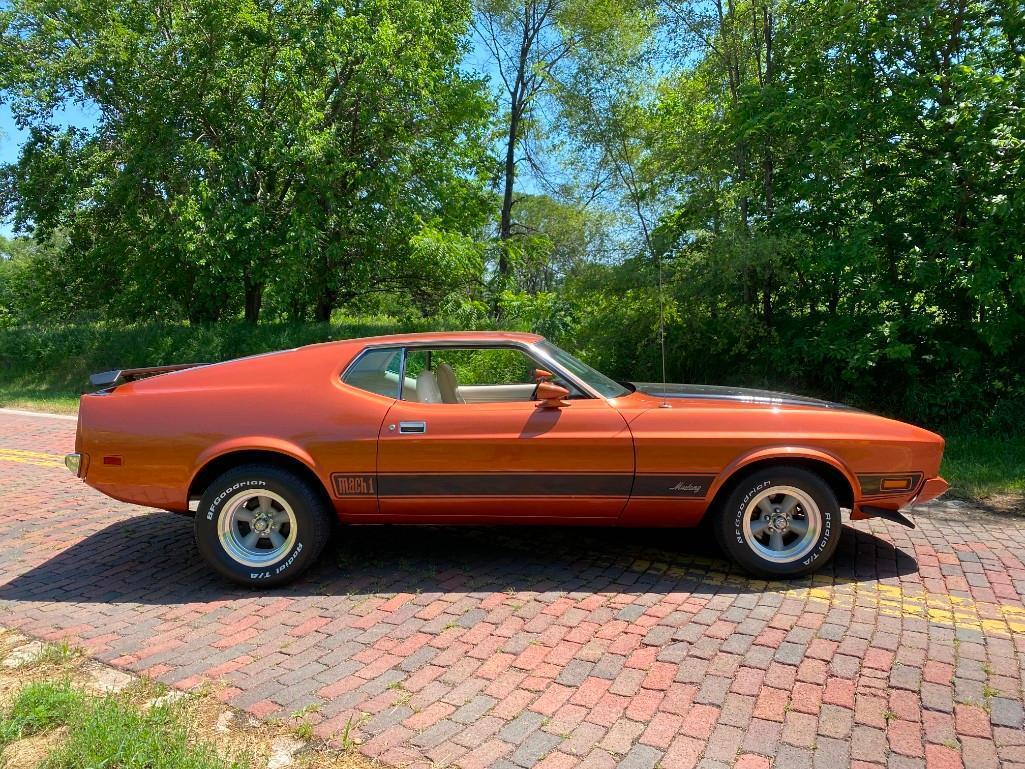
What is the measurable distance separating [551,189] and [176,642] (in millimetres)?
21576

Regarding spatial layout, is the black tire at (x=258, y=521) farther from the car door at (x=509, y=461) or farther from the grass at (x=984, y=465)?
the grass at (x=984, y=465)

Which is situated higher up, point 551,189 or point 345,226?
point 551,189

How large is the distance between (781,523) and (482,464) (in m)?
1.82

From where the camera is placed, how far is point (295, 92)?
604 inches

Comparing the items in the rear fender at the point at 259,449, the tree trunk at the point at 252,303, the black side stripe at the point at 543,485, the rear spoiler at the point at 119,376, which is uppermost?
the tree trunk at the point at 252,303

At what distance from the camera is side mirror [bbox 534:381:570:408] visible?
14.2 ft

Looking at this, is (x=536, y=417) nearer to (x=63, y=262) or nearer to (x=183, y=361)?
(x=183, y=361)

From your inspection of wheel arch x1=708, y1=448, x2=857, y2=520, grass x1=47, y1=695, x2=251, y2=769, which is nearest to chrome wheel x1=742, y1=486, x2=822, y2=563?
wheel arch x1=708, y1=448, x2=857, y2=520

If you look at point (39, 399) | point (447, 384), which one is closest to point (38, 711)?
point (447, 384)

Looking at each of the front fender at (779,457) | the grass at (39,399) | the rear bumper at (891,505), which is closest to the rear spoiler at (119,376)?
the front fender at (779,457)

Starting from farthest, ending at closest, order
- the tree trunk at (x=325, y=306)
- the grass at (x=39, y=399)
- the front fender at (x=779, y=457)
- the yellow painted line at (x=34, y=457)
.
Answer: the tree trunk at (x=325, y=306), the grass at (x=39, y=399), the yellow painted line at (x=34, y=457), the front fender at (x=779, y=457)

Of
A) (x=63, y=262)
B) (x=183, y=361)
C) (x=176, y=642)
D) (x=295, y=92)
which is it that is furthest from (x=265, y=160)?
(x=176, y=642)

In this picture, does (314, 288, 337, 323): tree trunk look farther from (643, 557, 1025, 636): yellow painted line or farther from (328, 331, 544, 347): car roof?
(643, 557, 1025, 636): yellow painted line

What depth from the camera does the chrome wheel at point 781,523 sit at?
14.2ft
